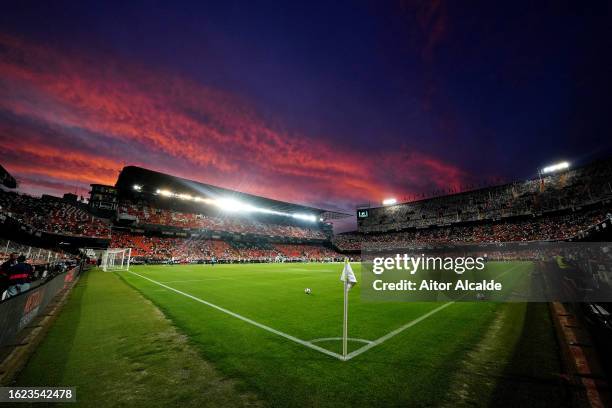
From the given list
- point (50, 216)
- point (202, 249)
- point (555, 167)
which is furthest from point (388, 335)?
point (555, 167)

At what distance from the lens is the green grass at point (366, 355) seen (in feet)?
12.4

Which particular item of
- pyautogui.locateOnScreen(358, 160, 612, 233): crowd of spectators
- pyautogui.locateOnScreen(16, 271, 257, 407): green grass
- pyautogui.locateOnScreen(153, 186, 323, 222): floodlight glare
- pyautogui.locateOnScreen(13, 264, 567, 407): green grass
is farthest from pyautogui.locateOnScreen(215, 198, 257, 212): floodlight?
pyautogui.locateOnScreen(16, 271, 257, 407): green grass

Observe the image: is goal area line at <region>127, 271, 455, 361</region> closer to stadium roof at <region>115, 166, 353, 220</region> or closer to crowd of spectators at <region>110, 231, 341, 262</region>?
crowd of spectators at <region>110, 231, 341, 262</region>

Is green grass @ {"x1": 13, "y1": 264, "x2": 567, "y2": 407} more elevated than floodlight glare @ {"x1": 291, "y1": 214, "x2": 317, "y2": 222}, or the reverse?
floodlight glare @ {"x1": 291, "y1": 214, "x2": 317, "y2": 222}

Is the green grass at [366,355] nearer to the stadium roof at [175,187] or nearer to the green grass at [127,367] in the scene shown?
the green grass at [127,367]

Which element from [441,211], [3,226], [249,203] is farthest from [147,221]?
[441,211]

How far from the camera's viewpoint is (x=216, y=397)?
365 cm

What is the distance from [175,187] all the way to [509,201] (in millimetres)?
74946

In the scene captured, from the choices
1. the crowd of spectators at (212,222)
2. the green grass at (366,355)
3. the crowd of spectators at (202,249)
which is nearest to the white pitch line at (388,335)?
the green grass at (366,355)

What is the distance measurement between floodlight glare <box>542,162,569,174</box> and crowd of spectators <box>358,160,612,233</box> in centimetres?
114

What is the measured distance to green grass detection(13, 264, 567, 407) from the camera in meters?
3.77

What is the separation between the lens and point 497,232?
56.8m

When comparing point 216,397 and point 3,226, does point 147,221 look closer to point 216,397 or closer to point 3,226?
point 3,226

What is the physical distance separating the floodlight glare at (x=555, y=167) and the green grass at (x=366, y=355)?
65.6 metres
